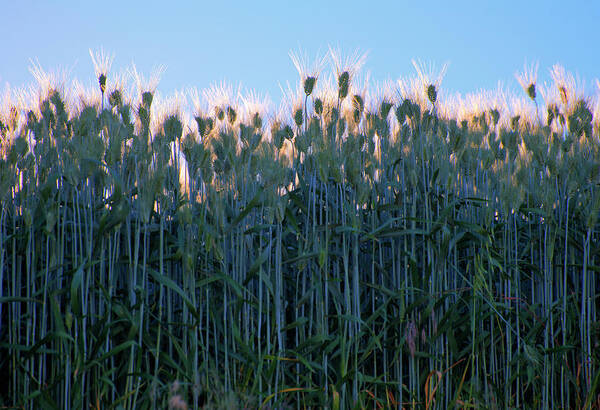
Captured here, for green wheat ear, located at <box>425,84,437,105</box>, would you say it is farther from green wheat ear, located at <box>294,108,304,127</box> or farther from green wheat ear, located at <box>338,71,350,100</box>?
green wheat ear, located at <box>294,108,304,127</box>

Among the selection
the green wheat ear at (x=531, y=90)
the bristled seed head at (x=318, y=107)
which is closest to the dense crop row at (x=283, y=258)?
the bristled seed head at (x=318, y=107)

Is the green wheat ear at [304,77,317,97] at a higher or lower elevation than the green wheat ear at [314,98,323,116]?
higher

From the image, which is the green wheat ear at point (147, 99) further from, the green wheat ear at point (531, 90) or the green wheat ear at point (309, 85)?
the green wheat ear at point (531, 90)

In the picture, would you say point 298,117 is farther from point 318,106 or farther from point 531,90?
point 531,90

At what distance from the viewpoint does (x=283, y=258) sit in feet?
7.62

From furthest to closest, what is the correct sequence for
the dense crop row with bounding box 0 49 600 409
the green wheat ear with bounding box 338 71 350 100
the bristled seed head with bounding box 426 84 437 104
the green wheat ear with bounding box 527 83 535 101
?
the green wheat ear with bounding box 527 83 535 101, the bristled seed head with bounding box 426 84 437 104, the green wheat ear with bounding box 338 71 350 100, the dense crop row with bounding box 0 49 600 409

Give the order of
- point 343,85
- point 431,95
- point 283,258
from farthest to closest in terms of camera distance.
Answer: point 431,95 → point 343,85 → point 283,258

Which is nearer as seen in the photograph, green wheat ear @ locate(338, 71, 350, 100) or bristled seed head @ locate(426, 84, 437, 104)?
green wheat ear @ locate(338, 71, 350, 100)

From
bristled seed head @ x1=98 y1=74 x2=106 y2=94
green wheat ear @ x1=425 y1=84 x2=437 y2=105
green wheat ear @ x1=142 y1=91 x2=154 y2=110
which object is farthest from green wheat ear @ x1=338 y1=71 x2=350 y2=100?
bristled seed head @ x1=98 y1=74 x2=106 y2=94

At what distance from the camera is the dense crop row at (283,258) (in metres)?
2.06

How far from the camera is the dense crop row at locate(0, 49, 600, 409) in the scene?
2.06m


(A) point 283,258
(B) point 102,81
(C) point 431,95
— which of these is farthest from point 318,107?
(B) point 102,81

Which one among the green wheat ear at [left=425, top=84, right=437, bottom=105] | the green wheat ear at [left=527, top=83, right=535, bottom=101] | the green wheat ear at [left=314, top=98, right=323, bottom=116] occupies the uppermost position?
the green wheat ear at [left=527, top=83, right=535, bottom=101]

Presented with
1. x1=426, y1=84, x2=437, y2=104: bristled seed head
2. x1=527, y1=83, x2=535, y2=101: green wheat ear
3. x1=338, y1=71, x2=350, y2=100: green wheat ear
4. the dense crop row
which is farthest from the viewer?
x1=527, y1=83, x2=535, y2=101: green wheat ear
